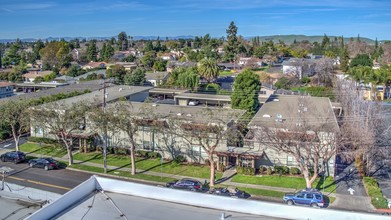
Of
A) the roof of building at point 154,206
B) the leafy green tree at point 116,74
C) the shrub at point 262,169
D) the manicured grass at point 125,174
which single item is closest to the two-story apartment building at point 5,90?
the leafy green tree at point 116,74

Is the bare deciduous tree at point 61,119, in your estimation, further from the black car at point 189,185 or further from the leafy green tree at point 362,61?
the leafy green tree at point 362,61

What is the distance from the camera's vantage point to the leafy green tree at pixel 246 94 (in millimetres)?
45406

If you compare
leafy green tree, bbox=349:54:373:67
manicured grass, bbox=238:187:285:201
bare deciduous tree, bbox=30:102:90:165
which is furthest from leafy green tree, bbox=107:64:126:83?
manicured grass, bbox=238:187:285:201

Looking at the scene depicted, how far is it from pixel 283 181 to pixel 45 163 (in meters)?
20.1

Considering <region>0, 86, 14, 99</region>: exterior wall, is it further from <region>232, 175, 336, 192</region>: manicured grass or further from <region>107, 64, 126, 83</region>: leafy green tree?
<region>232, 175, 336, 192</region>: manicured grass

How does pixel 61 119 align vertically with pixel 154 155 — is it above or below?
above

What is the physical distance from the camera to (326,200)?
2569cm

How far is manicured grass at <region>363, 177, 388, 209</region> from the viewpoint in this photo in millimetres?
24562

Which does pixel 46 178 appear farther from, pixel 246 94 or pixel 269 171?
pixel 246 94

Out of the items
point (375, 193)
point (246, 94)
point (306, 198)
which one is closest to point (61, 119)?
point (306, 198)

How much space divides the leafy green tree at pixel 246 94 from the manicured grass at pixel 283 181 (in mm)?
15321

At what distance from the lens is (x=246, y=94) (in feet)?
150

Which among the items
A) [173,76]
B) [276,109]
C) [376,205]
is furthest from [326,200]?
[173,76]

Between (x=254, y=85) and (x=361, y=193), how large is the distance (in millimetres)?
22598
